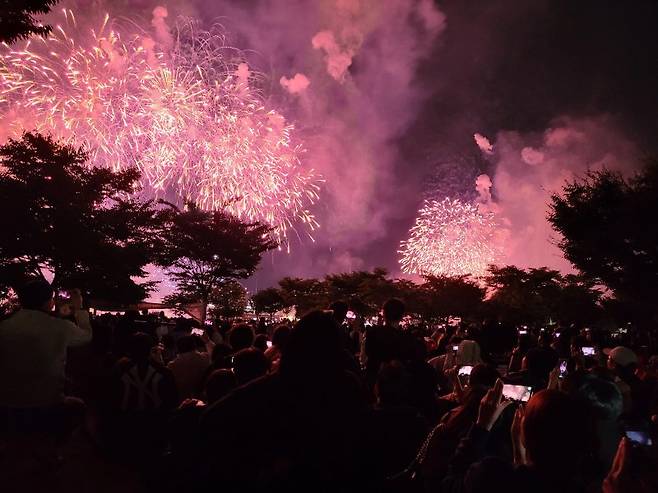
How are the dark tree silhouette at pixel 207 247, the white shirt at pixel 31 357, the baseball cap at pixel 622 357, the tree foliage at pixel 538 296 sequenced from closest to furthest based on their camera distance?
the white shirt at pixel 31 357, the baseball cap at pixel 622 357, the dark tree silhouette at pixel 207 247, the tree foliage at pixel 538 296

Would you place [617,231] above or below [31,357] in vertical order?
above

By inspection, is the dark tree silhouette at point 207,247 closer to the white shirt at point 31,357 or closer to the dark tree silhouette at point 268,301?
the white shirt at point 31,357

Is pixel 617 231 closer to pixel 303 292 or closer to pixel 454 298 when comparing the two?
pixel 454 298

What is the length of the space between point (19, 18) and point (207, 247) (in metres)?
26.9

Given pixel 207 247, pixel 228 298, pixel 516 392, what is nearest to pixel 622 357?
pixel 516 392

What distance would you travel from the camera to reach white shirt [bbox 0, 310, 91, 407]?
485 centimetres

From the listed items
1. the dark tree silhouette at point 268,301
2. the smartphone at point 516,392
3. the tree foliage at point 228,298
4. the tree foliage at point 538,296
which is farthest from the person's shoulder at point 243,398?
the dark tree silhouette at point 268,301

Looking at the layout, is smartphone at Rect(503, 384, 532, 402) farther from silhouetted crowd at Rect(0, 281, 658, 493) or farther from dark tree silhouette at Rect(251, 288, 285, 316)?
dark tree silhouette at Rect(251, 288, 285, 316)

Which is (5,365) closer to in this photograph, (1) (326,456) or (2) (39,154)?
(1) (326,456)

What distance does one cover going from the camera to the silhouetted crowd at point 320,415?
2.29 m

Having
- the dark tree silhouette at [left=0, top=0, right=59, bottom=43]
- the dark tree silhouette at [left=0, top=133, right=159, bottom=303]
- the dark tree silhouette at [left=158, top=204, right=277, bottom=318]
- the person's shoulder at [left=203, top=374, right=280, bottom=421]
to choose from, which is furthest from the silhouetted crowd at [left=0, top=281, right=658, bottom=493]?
the dark tree silhouette at [left=158, top=204, right=277, bottom=318]

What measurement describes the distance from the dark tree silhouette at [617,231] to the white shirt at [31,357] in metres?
25.5

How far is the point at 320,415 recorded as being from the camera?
7.92 feet

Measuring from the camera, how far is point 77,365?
23.7ft
